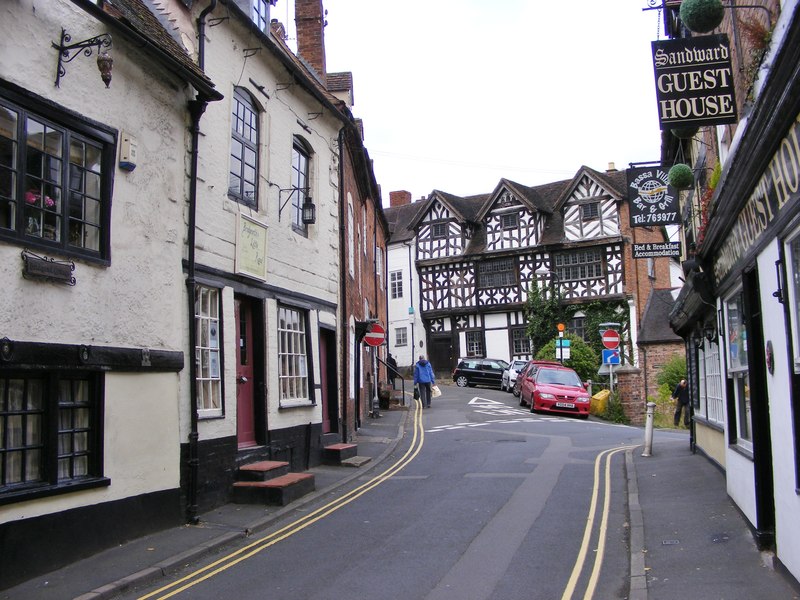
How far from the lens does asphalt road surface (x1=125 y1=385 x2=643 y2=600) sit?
679 centimetres

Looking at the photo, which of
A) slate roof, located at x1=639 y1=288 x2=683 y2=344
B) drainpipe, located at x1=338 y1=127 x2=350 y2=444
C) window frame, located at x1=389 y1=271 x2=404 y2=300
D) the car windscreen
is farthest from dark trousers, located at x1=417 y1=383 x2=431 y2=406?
window frame, located at x1=389 y1=271 x2=404 y2=300

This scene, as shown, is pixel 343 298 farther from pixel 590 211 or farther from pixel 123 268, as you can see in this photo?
pixel 590 211

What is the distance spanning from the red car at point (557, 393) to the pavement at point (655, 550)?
1232 centimetres

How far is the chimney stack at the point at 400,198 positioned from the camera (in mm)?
53625

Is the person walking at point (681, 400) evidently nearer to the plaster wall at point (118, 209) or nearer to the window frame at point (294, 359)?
the window frame at point (294, 359)

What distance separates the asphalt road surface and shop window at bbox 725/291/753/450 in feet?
6.05

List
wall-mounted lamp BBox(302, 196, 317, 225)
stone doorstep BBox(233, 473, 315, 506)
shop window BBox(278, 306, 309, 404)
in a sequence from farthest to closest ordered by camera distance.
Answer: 1. wall-mounted lamp BBox(302, 196, 317, 225)
2. shop window BBox(278, 306, 309, 404)
3. stone doorstep BBox(233, 473, 315, 506)

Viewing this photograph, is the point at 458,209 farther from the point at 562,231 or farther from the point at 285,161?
the point at 285,161

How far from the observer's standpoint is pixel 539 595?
6.50 m

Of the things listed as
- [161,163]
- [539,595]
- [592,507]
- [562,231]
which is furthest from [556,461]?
[562,231]

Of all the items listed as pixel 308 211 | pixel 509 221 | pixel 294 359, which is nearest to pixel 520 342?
pixel 509 221

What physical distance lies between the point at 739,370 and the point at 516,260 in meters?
33.2

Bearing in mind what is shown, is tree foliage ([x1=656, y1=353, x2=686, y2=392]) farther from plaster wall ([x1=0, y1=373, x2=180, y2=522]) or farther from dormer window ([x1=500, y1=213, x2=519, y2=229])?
plaster wall ([x1=0, y1=373, x2=180, y2=522])

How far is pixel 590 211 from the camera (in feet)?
130
